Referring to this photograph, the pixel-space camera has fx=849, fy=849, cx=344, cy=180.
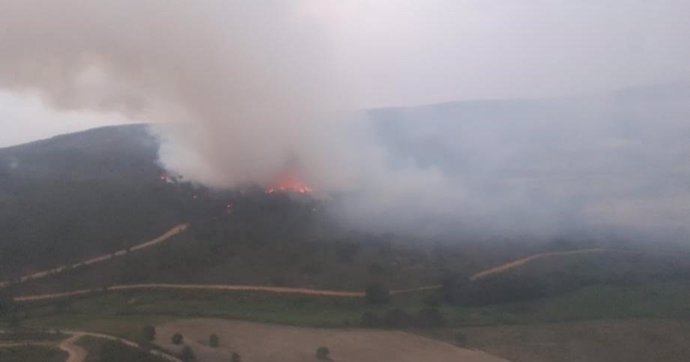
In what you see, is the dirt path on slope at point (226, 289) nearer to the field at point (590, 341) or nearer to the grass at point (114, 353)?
the field at point (590, 341)

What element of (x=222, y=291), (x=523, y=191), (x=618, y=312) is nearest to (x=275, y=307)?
(x=222, y=291)

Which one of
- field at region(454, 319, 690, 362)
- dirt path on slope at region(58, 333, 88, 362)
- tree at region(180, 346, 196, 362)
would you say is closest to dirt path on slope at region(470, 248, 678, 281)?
field at region(454, 319, 690, 362)

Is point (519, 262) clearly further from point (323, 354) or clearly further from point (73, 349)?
point (73, 349)

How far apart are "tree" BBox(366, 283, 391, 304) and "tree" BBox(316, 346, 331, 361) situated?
1151 centimetres

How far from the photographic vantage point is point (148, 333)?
4003 centimetres

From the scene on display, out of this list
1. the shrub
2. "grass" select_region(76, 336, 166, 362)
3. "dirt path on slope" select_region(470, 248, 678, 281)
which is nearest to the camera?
"grass" select_region(76, 336, 166, 362)

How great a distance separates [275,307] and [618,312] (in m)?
19.5

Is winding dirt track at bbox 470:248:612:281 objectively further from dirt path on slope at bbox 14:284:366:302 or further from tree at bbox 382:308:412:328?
tree at bbox 382:308:412:328

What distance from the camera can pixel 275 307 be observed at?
50.1 metres

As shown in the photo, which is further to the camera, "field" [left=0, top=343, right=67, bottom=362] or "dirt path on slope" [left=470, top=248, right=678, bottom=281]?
"dirt path on slope" [left=470, top=248, right=678, bottom=281]

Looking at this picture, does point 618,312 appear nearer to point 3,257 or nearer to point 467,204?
point 467,204

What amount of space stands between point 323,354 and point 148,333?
8.43 metres

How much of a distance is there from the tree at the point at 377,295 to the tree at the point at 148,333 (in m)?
14.4

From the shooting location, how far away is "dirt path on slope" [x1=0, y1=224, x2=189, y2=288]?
57375 mm
